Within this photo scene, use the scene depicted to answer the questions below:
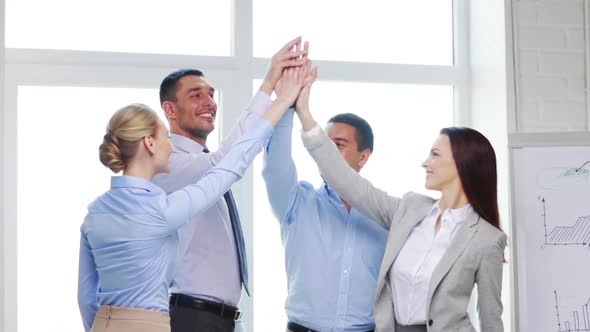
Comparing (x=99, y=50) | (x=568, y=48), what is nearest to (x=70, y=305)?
(x=99, y=50)

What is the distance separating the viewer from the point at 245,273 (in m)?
2.49

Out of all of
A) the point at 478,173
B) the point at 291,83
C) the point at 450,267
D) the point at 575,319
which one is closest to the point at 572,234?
the point at 575,319

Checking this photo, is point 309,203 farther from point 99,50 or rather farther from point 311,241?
point 99,50

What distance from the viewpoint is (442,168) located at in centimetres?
252

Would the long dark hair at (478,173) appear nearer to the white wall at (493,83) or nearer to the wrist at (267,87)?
the wrist at (267,87)

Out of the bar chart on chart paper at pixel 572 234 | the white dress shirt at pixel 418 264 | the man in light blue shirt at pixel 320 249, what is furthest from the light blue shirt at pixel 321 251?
the bar chart on chart paper at pixel 572 234

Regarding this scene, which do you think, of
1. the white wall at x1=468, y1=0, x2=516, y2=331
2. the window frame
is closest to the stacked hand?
the window frame

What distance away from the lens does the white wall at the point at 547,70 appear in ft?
11.1

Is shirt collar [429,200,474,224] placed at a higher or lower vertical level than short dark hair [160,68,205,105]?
lower

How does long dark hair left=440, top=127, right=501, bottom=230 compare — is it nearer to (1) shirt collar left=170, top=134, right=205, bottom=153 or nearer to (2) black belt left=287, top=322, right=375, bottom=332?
(2) black belt left=287, top=322, right=375, bottom=332

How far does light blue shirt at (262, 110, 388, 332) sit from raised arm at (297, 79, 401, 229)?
0.22 feet

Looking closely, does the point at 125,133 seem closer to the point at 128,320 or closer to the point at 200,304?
the point at 128,320

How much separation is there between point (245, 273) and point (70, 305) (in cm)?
111

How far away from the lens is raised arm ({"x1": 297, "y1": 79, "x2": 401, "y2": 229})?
241 centimetres
